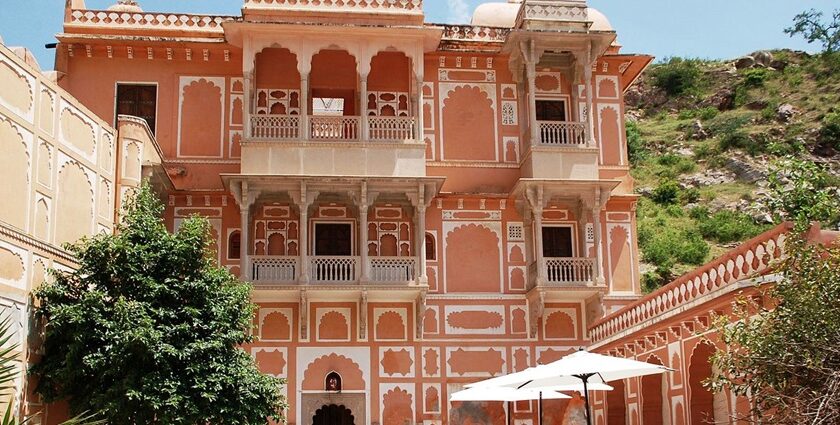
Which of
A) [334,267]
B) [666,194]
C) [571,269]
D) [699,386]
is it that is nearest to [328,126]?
[334,267]

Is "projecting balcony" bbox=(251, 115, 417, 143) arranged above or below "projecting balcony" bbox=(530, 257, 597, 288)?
above

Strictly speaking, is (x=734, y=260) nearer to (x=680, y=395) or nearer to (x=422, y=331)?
(x=680, y=395)

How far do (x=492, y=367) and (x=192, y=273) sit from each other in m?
8.87

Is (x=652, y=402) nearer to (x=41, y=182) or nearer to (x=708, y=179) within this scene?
(x=41, y=182)

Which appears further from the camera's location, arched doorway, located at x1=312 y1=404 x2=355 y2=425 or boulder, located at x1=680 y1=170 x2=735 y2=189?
boulder, located at x1=680 y1=170 x2=735 y2=189

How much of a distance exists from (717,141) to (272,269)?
37336 mm

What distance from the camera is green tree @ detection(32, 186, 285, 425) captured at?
49.5 ft

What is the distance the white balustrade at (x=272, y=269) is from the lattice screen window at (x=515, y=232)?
516 cm

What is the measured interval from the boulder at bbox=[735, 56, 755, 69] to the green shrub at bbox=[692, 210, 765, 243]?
18563mm

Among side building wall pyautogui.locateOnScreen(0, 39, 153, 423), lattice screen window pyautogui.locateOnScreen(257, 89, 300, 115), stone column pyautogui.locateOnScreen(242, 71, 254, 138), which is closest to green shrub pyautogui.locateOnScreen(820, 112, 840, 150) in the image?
lattice screen window pyautogui.locateOnScreen(257, 89, 300, 115)

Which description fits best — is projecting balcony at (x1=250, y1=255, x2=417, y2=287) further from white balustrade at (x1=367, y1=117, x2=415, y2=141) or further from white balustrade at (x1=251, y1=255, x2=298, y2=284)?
white balustrade at (x1=367, y1=117, x2=415, y2=141)

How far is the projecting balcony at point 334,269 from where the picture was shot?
2233cm

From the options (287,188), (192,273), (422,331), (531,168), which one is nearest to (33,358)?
(192,273)

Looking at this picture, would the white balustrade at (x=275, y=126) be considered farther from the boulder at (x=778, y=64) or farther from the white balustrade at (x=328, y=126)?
the boulder at (x=778, y=64)
